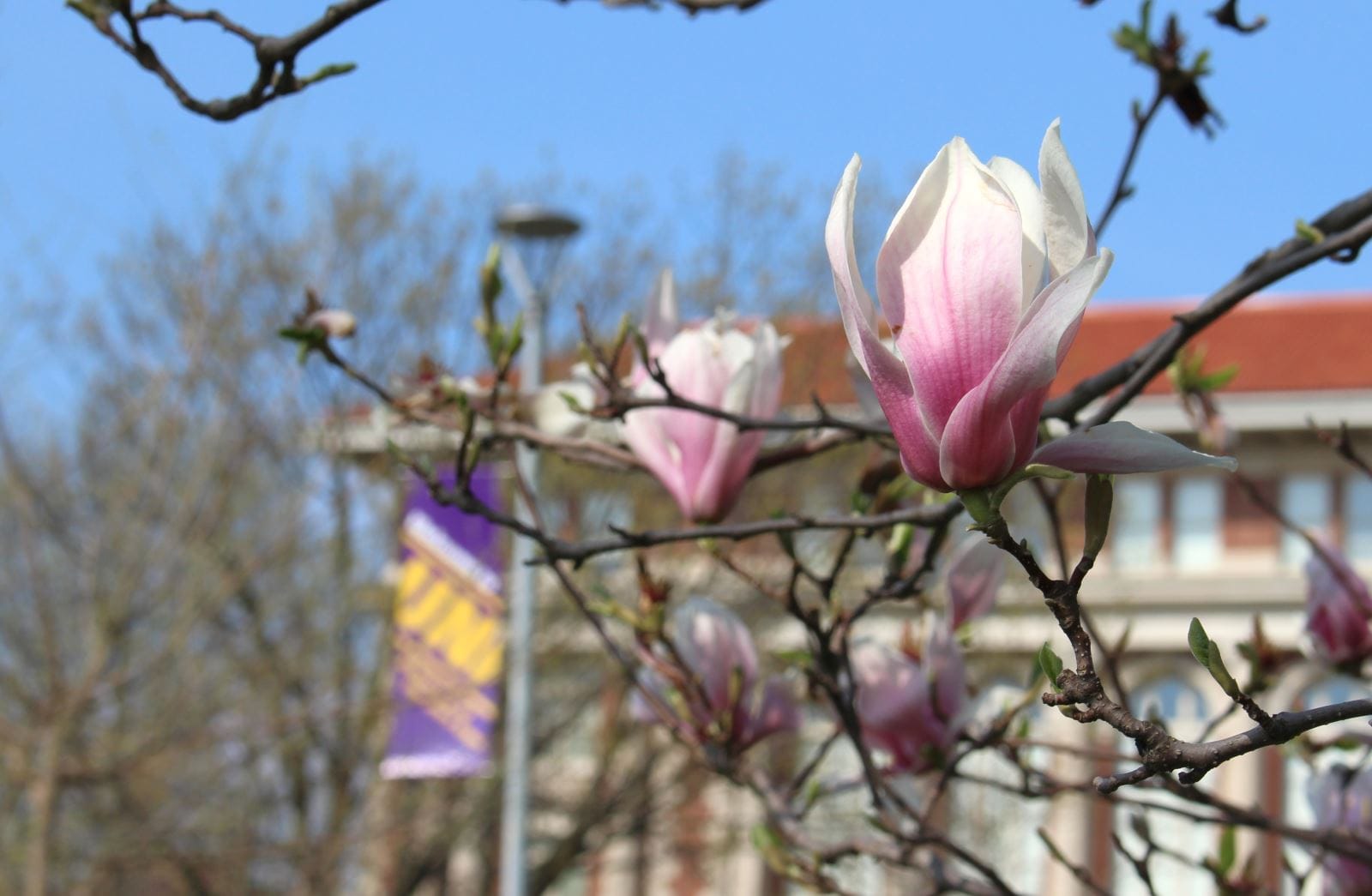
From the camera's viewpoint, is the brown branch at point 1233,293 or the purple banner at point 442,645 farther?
the purple banner at point 442,645

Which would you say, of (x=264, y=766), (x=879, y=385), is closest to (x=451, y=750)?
(x=264, y=766)

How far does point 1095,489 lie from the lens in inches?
34.5

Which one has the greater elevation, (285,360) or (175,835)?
(285,360)

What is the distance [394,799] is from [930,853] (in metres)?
9.72

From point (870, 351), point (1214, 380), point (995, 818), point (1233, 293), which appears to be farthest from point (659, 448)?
point (995, 818)

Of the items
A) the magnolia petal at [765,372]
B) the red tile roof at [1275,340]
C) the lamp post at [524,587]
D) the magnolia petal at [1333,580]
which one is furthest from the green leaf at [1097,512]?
the red tile roof at [1275,340]

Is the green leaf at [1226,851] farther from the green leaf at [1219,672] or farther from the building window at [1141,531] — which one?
the building window at [1141,531]

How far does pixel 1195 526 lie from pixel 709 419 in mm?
18087

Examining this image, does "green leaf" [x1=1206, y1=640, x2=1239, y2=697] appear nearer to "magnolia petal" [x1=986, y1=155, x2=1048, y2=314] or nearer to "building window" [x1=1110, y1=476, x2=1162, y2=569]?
"magnolia petal" [x1=986, y1=155, x2=1048, y2=314]

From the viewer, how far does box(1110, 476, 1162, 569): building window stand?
60.1 feet

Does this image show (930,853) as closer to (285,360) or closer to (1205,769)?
(1205,769)

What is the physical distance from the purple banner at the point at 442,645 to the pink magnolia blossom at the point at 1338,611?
23.7 ft

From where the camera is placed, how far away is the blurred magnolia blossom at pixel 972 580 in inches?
66.1

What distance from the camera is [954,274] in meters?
0.86
